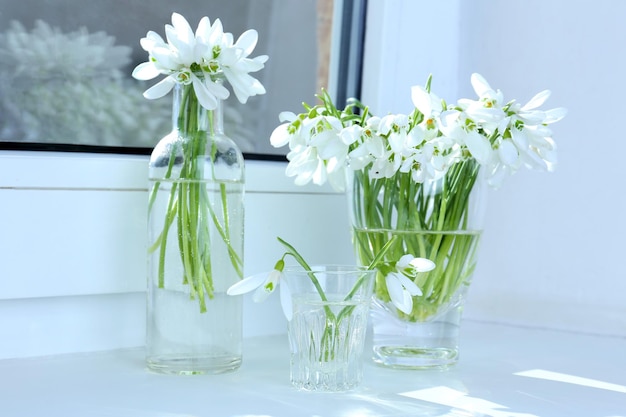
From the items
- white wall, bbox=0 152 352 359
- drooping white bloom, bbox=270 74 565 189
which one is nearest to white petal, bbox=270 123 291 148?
drooping white bloom, bbox=270 74 565 189

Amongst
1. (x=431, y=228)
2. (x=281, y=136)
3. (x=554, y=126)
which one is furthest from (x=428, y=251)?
(x=554, y=126)

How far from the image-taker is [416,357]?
846mm

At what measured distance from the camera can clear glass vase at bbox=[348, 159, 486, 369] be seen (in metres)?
0.84

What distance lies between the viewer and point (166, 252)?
2.66 feet

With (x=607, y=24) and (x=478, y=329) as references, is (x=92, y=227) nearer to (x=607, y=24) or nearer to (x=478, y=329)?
(x=478, y=329)

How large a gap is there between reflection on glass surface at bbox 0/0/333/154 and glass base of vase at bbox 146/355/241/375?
0.83 ft

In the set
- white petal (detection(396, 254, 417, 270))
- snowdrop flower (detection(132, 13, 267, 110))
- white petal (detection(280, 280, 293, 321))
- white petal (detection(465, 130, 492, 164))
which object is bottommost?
white petal (detection(280, 280, 293, 321))

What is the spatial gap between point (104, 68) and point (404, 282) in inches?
15.7

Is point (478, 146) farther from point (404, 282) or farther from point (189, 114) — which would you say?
point (189, 114)

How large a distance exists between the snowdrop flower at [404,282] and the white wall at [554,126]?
1.23 feet

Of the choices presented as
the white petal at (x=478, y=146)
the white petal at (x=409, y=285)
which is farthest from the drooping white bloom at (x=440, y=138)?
the white petal at (x=409, y=285)

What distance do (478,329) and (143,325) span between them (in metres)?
0.42

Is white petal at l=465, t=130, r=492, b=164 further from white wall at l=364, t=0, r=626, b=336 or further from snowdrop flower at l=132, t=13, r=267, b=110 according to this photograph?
white wall at l=364, t=0, r=626, b=336

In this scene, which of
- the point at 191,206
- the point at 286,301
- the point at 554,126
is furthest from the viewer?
the point at 554,126
